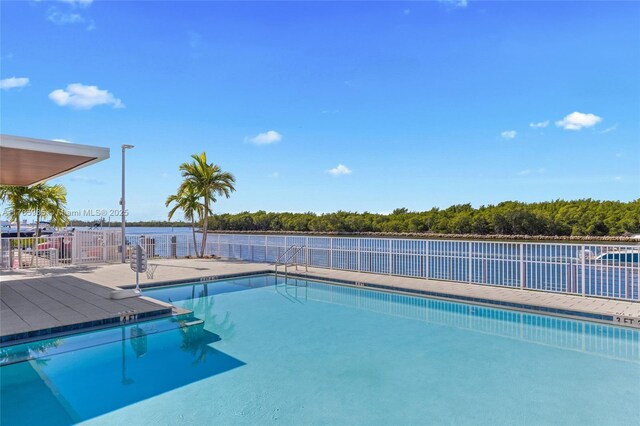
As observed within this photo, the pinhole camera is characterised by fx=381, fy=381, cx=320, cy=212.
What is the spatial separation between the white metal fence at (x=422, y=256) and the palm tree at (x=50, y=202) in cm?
199

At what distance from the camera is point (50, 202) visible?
47.4ft

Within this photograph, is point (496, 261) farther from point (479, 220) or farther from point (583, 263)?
point (479, 220)

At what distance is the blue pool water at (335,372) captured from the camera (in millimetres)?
3414

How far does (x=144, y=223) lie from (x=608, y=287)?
5377 cm

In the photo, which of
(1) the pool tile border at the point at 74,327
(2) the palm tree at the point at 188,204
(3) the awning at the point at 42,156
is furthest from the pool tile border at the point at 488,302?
(2) the palm tree at the point at 188,204

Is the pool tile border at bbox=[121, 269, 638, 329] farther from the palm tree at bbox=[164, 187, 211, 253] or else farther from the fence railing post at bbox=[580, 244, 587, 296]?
the palm tree at bbox=[164, 187, 211, 253]

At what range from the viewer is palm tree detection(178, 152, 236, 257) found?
1591cm

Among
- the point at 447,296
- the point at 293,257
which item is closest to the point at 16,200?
the point at 293,257

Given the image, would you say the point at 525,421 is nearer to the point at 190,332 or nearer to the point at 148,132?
the point at 190,332

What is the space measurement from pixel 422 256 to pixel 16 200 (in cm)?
1396

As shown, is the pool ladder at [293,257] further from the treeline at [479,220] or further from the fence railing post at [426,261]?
the treeline at [479,220]

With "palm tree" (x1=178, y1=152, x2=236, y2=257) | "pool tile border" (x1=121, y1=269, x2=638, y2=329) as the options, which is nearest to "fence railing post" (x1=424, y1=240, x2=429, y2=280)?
"pool tile border" (x1=121, y1=269, x2=638, y2=329)

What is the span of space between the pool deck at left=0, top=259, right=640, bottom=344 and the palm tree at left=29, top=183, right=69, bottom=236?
4402 mm

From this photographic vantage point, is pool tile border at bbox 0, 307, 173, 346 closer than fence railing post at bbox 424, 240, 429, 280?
Yes
